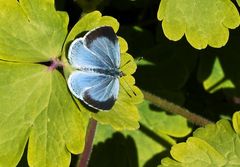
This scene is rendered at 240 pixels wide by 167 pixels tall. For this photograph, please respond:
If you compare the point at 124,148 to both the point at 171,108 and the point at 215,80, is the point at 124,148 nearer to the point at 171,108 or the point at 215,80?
the point at 171,108

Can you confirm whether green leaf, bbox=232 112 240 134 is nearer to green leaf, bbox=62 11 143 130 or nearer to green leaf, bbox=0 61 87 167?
green leaf, bbox=62 11 143 130

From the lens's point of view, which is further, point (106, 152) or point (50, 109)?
point (106, 152)

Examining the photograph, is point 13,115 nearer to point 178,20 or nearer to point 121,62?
point 121,62

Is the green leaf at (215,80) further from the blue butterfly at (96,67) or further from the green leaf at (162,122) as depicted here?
the blue butterfly at (96,67)

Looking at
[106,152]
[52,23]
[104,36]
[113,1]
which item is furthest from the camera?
[113,1]

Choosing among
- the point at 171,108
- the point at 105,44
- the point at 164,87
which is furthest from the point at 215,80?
the point at 105,44

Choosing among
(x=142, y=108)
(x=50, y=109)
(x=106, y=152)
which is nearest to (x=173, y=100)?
(x=142, y=108)
